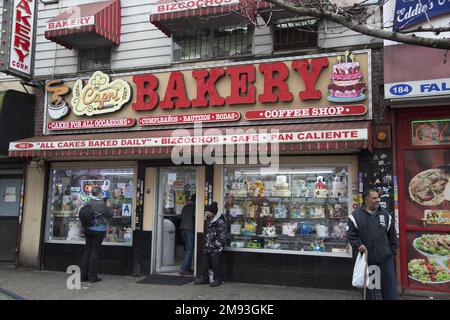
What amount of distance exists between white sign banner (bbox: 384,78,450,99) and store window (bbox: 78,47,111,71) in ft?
21.2

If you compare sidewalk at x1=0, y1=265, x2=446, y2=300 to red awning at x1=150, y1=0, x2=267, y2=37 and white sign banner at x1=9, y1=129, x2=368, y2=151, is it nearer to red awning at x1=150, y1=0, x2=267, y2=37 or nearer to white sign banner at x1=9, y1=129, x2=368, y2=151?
white sign banner at x1=9, y1=129, x2=368, y2=151

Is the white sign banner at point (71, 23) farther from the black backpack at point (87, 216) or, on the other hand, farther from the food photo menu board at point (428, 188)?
the food photo menu board at point (428, 188)

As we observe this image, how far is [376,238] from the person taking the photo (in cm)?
580

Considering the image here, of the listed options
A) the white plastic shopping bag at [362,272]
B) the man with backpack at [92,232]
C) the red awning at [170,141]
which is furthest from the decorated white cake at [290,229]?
→ the man with backpack at [92,232]

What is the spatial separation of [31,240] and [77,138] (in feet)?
9.26

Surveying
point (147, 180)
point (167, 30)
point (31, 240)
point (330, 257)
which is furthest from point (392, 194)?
point (31, 240)

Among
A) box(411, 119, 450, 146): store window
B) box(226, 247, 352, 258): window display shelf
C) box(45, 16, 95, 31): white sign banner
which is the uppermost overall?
box(45, 16, 95, 31): white sign banner

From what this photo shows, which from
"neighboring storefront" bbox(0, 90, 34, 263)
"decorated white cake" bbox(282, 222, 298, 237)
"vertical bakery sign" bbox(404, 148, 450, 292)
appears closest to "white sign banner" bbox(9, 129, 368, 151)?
"neighboring storefront" bbox(0, 90, 34, 263)

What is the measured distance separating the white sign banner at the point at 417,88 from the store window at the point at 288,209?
5.69ft

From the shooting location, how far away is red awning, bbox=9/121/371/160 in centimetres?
725

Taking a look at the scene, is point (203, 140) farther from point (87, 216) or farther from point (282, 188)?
point (87, 216)

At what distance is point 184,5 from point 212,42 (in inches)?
43.0

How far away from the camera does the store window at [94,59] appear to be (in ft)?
34.4

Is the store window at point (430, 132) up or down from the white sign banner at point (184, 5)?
down
